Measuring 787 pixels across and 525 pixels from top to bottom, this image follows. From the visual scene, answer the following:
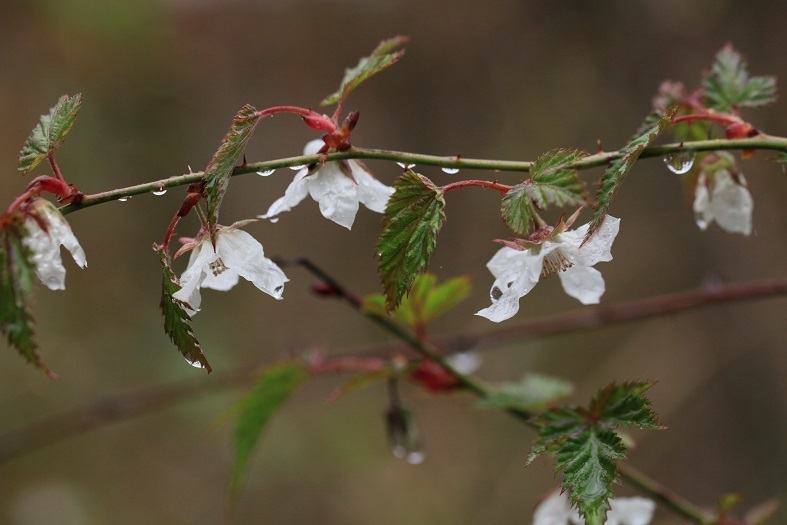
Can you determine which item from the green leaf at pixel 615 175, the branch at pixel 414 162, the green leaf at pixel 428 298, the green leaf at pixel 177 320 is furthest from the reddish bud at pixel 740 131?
the green leaf at pixel 177 320

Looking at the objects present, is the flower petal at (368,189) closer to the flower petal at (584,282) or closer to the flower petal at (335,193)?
the flower petal at (335,193)

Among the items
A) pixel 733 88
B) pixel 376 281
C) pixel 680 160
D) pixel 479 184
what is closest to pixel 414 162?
pixel 479 184

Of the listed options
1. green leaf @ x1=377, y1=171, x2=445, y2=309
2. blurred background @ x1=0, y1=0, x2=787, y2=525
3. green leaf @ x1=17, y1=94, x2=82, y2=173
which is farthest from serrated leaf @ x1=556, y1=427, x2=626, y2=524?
blurred background @ x1=0, y1=0, x2=787, y2=525

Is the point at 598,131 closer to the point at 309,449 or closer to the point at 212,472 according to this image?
the point at 309,449

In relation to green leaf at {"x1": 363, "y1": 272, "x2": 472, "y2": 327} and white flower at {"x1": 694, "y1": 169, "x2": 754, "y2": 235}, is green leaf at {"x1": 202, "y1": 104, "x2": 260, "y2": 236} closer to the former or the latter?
green leaf at {"x1": 363, "y1": 272, "x2": 472, "y2": 327}

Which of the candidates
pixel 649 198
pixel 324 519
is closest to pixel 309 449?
pixel 324 519
